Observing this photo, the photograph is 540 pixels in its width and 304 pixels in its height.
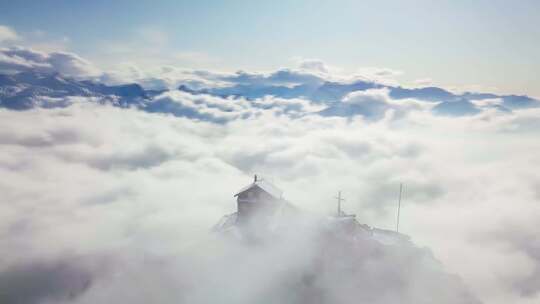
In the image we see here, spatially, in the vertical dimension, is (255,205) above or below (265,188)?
below

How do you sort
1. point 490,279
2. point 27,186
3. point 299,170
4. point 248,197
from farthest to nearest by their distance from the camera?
point 27,186 → point 299,170 → point 490,279 → point 248,197

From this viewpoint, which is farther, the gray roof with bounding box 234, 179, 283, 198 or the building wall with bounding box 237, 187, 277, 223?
the gray roof with bounding box 234, 179, 283, 198

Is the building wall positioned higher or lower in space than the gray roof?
lower

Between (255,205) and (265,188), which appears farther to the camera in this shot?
(265,188)

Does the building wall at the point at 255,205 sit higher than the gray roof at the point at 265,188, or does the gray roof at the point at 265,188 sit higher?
the gray roof at the point at 265,188

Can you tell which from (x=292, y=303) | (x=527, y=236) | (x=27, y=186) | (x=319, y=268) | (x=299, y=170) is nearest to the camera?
(x=292, y=303)

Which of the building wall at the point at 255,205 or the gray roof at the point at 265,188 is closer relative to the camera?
the building wall at the point at 255,205

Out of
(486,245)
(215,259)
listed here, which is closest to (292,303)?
(215,259)

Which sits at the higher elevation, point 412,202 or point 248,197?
point 248,197

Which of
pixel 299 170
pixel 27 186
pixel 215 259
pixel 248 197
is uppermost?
pixel 248 197

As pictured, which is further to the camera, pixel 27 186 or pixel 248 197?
pixel 27 186

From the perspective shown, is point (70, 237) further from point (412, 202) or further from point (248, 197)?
point (412, 202)
